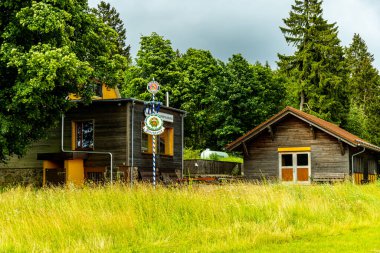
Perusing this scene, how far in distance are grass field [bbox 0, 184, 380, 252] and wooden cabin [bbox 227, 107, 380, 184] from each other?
17.2 m

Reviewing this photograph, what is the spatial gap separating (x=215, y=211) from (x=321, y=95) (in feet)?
139

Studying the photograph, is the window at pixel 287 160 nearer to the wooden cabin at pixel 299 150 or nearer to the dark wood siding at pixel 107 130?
the wooden cabin at pixel 299 150

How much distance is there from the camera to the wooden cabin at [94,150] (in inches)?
1115

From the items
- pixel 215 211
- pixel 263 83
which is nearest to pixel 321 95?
pixel 263 83

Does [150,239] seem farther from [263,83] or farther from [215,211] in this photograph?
[263,83]

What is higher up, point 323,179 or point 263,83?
point 263,83

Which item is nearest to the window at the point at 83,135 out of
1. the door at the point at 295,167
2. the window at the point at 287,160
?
the door at the point at 295,167

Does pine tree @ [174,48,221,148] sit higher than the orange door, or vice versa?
pine tree @ [174,48,221,148]

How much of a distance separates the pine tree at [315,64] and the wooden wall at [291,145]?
61.5 ft

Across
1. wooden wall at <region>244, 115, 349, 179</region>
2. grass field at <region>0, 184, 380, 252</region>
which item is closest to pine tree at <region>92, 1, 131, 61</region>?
wooden wall at <region>244, 115, 349, 179</region>

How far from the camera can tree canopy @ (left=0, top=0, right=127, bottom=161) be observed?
21484mm

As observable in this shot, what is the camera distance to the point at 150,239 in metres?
12.0

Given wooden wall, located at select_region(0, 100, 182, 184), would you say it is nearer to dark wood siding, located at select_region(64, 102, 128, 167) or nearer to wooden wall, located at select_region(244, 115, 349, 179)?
dark wood siding, located at select_region(64, 102, 128, 167)

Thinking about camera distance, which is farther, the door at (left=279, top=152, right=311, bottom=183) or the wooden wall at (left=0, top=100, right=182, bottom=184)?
the door at (left=279, top=152, right=311, bottom=183)
